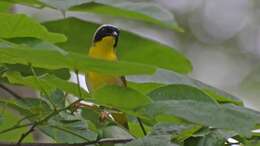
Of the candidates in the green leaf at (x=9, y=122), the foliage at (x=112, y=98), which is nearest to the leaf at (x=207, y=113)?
the foliage at (x=112, y=98)

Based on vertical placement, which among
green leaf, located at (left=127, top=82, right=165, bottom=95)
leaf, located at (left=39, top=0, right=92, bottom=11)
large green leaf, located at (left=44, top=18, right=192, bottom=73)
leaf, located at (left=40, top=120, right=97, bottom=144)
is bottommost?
leaf, located at (left=40, top=120, right=97, bottom=144)

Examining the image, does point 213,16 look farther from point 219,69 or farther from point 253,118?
point 253,118

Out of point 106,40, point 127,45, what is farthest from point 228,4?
point 127,45

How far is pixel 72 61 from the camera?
1094mm

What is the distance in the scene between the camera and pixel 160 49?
164 centimetres

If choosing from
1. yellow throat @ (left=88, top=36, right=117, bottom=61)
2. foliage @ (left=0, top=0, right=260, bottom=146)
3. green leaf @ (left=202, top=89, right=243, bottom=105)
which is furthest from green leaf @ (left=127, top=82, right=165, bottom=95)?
yellow throat @ (left=88, top=36, right=117, bottom=61)

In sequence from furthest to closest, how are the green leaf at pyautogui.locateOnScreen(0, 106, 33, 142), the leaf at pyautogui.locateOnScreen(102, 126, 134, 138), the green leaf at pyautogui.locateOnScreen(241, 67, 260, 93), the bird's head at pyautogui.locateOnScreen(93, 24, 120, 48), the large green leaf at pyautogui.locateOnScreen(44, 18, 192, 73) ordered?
1. the green leaf at pyautogui.locateOnScreen(241, 67, 260, 93)
2. the bird's head at pyautogui.locateOnScreen(93, 24, 120, 48)
3. the large green leaf at pyautogui.locateOnScreen(44, 18, 192, 73)
4. the green leaf at pyautogui.locateOnScreen(0, 106, 33, 142)
5. the leaf at pyautogui.locateOnScreen(102, 126, 134, 138)

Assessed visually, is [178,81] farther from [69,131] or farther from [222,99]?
[69,131]

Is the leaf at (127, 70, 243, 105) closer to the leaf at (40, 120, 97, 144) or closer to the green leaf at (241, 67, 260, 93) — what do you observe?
the leaf at (40, 120, 97, 144)

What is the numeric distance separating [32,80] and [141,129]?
0.25 meters

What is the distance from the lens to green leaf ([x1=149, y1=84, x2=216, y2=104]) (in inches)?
46.4

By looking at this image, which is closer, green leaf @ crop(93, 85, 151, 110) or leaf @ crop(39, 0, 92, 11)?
green leaf @ crop(93, 85, 151, 110)

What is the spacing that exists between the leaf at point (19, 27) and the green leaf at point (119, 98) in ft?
0.70

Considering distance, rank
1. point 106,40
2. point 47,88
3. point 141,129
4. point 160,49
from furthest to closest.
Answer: point 106,40, point 160,49, point 141,129, point 47,88
